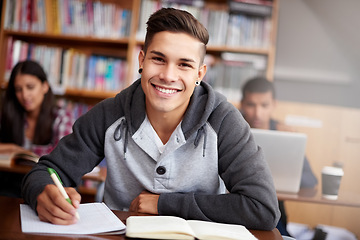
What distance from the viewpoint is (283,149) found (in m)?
1.92

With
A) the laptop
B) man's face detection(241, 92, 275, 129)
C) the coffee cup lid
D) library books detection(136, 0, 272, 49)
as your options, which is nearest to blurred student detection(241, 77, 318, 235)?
man's face detection(241, 92, 275, 129)

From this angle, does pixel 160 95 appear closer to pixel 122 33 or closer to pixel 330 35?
pixel 122 33

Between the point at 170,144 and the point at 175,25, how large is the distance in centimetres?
38

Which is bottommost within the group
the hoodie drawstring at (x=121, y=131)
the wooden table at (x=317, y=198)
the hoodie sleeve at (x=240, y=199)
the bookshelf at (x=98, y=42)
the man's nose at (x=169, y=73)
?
the wooden table at (x=317, y=198)

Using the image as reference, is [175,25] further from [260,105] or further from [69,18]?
[69,18]

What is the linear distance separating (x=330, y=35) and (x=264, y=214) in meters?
2.86

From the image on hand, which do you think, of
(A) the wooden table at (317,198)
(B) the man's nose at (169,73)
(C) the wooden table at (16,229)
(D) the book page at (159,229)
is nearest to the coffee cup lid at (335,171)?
(A) the wooden table at (317,198)

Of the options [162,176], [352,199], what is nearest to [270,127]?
[352,199]

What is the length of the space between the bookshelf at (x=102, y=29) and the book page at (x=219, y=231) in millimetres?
2377

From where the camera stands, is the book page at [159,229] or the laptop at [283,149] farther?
the laptop at [283,149]

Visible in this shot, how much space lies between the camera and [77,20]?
3.44 m

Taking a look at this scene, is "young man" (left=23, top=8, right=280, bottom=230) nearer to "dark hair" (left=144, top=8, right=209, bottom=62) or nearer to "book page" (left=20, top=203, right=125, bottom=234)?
"dark hair" (left=144, top=8, right=209, bottom=62)

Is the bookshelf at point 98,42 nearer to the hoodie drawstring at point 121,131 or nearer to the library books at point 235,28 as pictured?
Answer: the library books at point 235,28

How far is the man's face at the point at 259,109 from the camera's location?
113 inches
